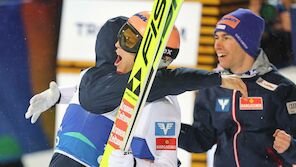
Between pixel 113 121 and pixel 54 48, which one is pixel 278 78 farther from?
pixel 54 48

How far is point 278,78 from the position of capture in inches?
177

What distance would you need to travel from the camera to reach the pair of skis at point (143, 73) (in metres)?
3.62

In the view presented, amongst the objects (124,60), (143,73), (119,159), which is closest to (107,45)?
(124,60)

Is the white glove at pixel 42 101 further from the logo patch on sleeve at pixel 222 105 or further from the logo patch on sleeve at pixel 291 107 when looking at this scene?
the logo patch on sleeve at pixel 291 107

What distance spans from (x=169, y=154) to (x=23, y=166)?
2.21 metres

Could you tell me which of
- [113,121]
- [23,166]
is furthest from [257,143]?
[23,166]

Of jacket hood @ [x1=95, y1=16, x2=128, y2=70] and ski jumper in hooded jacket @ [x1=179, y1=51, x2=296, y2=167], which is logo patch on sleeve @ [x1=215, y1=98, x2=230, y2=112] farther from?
jacket hood @ [x1=95, y1=16, x2=128, y2=70]

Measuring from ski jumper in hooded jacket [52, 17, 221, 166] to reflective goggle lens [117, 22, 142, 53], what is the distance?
48 millimetres

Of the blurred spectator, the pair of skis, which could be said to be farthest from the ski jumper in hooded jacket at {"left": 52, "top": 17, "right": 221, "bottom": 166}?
the blurred spectator

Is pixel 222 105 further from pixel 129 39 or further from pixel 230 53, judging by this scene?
pixel 129 39

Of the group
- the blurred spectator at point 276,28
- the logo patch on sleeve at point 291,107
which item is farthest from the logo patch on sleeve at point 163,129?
the blurred spectator at point 276,28

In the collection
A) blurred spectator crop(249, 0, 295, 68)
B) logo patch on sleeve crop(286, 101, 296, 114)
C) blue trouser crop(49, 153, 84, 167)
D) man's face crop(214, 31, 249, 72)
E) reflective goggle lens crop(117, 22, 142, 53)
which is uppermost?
reflective goggle lens crop(117, 22, 142, 53)

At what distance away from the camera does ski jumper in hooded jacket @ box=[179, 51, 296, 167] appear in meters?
4.46

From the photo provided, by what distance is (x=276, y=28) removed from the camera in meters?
5.97
